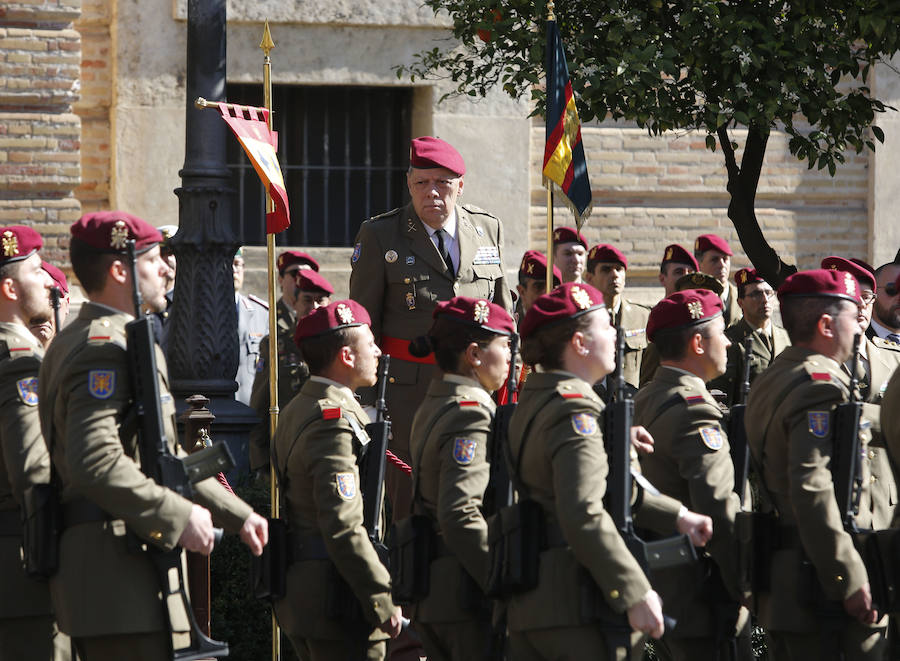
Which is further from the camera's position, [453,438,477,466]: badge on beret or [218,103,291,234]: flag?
[218,103,291,234]: flag

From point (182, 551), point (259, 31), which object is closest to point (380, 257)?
point (182, 551)

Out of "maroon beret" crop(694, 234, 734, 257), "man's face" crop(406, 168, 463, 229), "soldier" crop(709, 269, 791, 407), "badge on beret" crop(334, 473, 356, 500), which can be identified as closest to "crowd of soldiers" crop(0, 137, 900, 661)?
"badge on beret" crop(334, 473, 356, 500)

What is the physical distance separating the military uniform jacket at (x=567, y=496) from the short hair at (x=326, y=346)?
38.1 inches

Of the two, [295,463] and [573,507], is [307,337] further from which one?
[573,507]

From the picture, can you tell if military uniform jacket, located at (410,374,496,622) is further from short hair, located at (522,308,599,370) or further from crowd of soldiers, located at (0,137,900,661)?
short hair, located at (522,308,599,370)

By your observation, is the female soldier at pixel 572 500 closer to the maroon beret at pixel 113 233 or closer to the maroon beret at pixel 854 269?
the maroon beret at pixel 113 233

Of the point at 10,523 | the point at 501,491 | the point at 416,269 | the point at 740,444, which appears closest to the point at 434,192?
the point at 416,269

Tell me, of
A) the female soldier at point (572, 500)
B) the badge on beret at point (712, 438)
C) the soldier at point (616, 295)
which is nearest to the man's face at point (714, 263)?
the soldier at point (616, 295)

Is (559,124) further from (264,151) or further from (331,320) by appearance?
(331,320)

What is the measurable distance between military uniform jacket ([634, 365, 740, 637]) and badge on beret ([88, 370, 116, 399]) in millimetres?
1935

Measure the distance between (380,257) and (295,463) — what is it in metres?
1.86

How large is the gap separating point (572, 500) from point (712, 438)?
3.77 feet

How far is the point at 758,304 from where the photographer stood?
30.3 feet

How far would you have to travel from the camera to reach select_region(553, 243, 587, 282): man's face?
9.49 m
